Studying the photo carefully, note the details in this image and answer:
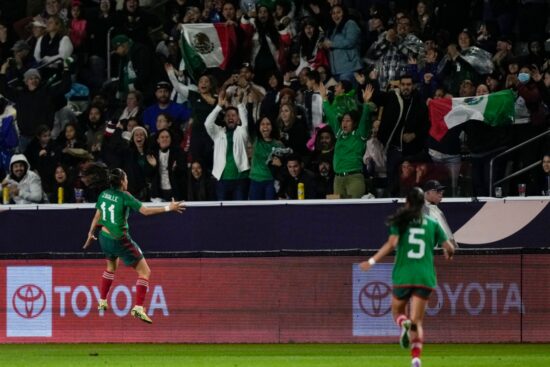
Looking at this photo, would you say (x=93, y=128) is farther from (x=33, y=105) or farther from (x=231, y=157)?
(x=231, y=157)

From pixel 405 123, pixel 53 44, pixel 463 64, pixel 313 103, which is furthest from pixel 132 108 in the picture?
pixel 463 64

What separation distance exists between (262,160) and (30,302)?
14.3 feet

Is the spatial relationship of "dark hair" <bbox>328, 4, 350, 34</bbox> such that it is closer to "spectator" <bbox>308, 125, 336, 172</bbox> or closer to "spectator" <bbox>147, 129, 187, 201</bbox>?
"spectator" <bbox>308, 125, 336, 172</bbox>

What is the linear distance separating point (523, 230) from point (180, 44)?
7571 millimetres

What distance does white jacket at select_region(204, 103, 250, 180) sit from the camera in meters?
22.1

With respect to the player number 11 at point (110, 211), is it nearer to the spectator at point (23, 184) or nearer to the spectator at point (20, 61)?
the spectator at point (23, 184)

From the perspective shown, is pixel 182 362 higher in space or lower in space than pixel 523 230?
lower

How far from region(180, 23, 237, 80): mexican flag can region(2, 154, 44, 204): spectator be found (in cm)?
348

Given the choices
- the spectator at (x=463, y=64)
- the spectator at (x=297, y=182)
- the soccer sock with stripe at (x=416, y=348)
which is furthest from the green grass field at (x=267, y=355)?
the spectator at (x=463, y=64)

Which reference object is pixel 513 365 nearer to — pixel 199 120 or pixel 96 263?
pixel 96 263

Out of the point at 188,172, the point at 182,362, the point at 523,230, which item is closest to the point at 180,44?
the point at 188,172

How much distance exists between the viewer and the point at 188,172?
73.9ft

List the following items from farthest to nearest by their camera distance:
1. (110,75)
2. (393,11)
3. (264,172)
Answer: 1. (110,75)
2. (393,11)
3. (264,172)

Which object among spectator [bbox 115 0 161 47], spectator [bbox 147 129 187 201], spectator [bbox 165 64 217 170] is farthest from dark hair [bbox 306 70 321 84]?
spectator [bbox 115 0 161 47]
